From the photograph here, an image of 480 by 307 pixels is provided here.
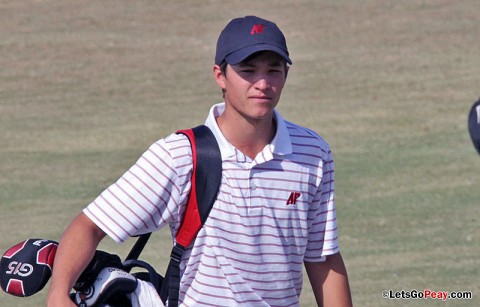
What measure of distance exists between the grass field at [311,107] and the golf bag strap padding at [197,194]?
11.4ft

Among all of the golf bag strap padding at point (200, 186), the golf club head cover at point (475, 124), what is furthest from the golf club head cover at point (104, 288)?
the golf club head cover at point (475, 124)

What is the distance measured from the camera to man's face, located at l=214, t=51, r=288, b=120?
153 inches

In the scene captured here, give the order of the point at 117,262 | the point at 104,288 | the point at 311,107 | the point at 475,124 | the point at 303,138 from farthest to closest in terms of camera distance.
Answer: the point at 311,107 → the point at 303,138 → the point at 117,262 → the point at 104,288 → the point at 475,124

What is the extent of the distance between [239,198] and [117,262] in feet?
1.48

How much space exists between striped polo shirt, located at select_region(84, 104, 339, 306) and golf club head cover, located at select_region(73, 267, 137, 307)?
12 cm

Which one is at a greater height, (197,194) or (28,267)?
(197,194)

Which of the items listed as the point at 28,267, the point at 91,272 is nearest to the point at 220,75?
the point at 91,272

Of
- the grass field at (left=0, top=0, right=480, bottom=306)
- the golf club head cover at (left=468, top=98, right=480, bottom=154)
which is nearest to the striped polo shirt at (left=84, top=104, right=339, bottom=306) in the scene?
the golf club head cover at (left=468, top=98, right=480, bottom=154)

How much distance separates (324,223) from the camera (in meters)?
4.13

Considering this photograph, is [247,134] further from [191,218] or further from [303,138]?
[191,218]

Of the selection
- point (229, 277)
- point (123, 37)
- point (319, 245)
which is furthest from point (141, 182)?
point (123, 37)

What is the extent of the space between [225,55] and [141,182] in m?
0.50

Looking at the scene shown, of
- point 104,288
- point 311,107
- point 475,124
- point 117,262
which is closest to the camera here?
point 475,124

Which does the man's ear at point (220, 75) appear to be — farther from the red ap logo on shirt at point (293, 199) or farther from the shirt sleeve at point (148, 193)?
the red ap logo on shirt at point (293, 199)
